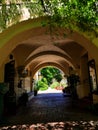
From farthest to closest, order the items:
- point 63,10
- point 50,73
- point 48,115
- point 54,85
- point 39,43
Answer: point 54,85 → point 50,73 → point 39,43 → point 48,115 → point 63,10

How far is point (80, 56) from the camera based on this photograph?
1327cm

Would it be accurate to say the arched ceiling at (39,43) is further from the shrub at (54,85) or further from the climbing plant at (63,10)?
the shrub at (54,85)

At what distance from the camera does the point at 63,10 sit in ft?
13.0

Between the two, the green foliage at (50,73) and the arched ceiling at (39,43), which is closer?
the arched ceiling at (39,43)

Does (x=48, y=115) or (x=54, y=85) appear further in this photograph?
(x=54, y=85)

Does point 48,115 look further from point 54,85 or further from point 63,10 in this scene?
point 54,85

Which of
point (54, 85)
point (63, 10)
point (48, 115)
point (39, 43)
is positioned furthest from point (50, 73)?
point (63, 10)

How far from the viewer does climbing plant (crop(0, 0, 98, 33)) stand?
12.7 ft

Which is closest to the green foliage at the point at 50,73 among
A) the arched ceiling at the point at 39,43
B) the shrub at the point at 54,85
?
the shrub at the point at 54,85

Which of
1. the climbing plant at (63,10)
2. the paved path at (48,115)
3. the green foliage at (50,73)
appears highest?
the green foliage at (50,73)

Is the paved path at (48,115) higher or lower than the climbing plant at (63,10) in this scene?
lower

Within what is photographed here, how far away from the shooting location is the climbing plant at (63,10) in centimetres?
386

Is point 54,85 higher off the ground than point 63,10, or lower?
higher

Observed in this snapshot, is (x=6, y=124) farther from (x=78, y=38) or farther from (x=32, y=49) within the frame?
(x=32, y=49)
